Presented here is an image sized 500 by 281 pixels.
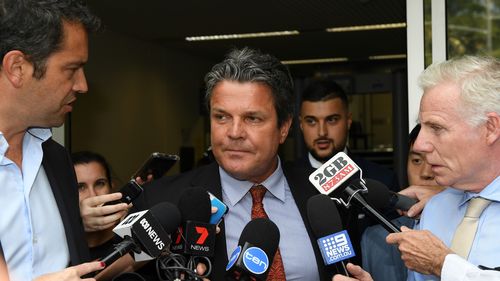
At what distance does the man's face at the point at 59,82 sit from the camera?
6.34ft

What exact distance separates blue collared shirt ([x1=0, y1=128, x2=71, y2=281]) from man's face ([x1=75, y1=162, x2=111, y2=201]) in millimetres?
1060

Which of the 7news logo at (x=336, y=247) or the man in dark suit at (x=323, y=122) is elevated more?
the man in dark suit at (x=323, y=122)

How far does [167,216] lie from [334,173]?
543 mm

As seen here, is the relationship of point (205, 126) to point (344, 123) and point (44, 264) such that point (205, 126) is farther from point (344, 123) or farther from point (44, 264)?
point (44, 264)

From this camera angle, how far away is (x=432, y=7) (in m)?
3.40

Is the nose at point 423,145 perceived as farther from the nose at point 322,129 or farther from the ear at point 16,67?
the nose at point 322,129

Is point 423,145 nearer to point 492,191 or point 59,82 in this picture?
point 492,191

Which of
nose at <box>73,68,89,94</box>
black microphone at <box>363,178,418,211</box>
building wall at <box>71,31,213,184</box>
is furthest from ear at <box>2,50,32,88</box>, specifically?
building wall at <box>71,31,213,184</box>

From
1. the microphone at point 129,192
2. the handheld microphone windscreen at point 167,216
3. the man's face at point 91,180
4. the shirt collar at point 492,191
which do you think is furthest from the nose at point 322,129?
the handheld microphone windscreen at point 167,216

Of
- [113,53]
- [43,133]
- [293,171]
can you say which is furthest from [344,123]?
[113,53]

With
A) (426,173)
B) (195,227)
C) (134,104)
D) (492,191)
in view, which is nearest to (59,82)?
(195,227)

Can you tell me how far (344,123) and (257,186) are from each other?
74.7 inches

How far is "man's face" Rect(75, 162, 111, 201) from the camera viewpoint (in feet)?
10.3

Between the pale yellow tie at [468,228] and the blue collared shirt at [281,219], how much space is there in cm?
48
